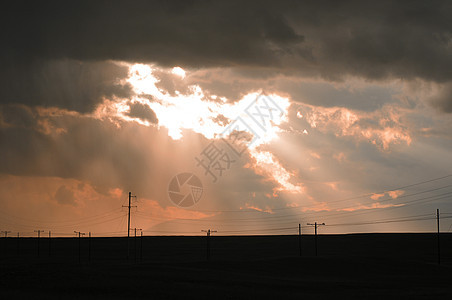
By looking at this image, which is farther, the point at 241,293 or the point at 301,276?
the point at 301,276

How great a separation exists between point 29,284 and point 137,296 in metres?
14.3

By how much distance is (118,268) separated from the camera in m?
72.8

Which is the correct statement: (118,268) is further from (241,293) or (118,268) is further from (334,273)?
(334,273)

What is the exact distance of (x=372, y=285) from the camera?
67250mm

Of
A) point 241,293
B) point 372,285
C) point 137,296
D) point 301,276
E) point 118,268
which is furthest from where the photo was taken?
point 301,276

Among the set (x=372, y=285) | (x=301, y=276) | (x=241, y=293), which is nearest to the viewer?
(x=241, y=293)

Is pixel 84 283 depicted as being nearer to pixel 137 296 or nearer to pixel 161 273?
pixel 137 296

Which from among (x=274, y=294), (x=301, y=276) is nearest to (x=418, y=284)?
(x=301, y=276)

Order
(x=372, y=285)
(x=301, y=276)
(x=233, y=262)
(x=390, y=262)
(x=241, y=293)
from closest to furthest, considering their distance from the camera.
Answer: (x=241, y=293) → (x=372, y=285) → (x=301, y=276) → (x=233, y=262) → (x=390, y=262)

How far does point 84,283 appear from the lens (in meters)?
55.5

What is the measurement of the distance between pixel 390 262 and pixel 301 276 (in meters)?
31.6

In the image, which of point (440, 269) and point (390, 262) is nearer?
point (440, 269)

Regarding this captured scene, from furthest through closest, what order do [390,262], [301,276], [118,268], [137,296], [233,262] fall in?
[390,262]
[233,262]
[301,276]
[118,268]
[137,296]

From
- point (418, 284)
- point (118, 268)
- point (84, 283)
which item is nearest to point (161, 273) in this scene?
point (118, 268)
